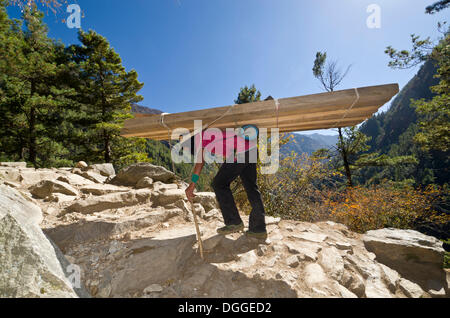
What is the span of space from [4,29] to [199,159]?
48.1 feet

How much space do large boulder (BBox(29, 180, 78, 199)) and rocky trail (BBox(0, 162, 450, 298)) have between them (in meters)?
0.04

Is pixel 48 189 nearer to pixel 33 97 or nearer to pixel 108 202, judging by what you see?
pixel 108 202

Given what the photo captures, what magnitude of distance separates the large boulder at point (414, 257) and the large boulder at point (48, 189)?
566cm

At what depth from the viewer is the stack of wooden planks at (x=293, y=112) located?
196cm

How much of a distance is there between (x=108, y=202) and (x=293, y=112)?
11.8ft

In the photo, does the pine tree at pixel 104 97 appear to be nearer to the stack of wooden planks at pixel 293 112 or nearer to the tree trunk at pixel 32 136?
the tree trunk at pixel 32 136

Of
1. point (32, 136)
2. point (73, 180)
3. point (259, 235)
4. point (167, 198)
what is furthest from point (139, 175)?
point (32, 136)

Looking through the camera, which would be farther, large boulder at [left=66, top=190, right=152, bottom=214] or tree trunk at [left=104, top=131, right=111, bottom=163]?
tree trunk at [left=104, top=131, right=111, bottom=163]

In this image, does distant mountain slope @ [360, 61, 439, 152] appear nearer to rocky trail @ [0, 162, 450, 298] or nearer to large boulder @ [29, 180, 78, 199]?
rocky trail @ [0, 162, 450, 298]

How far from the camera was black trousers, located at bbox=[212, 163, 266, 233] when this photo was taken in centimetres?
251

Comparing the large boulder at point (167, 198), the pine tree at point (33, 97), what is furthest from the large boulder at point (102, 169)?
the pine tree at point (33, 97)

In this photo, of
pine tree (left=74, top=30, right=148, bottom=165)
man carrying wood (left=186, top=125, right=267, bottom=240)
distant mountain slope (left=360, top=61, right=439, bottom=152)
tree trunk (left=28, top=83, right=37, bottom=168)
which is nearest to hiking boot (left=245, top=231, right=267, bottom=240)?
man carrying wood (left=186, top=125, right=267, bottom=240)

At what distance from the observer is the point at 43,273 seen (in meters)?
1.29
